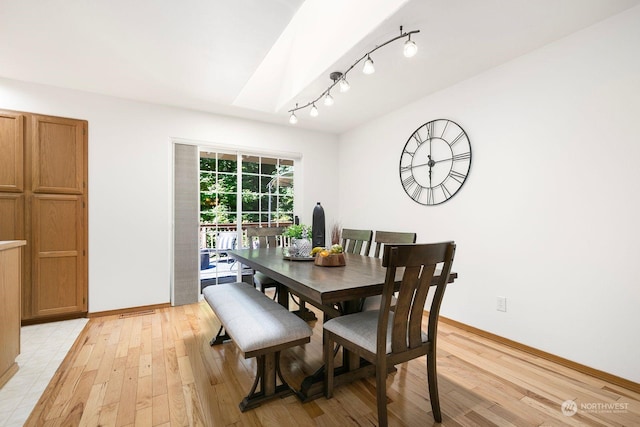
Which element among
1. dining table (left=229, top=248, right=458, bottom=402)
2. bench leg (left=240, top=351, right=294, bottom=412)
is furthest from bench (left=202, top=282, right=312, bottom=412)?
dining table (left=229, top=248, right=458, bottom=402)

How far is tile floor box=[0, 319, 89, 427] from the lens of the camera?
168 centimetres

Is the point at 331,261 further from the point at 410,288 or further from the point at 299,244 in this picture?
the point at 410,288

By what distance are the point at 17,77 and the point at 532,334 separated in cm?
524

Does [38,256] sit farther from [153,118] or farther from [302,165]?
[302,165]

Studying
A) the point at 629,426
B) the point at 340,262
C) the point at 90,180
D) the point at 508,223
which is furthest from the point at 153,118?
the point at 629,426

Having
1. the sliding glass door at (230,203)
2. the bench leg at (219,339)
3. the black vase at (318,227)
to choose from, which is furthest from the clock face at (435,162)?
the bench leg at (219,339)

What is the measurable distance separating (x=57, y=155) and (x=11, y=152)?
340 millimetres

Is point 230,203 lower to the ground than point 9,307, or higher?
higher

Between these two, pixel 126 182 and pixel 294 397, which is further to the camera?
pixel 126 182

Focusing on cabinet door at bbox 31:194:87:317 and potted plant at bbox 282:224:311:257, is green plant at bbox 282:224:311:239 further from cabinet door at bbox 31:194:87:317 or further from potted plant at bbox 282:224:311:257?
cabinet door at bbox 31:194:87:317

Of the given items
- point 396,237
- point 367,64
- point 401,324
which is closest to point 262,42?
point 367,64

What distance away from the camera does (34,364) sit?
219 cm

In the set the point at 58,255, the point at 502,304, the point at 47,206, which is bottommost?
the point at 502,304

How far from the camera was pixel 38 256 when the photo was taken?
2.97 meters
